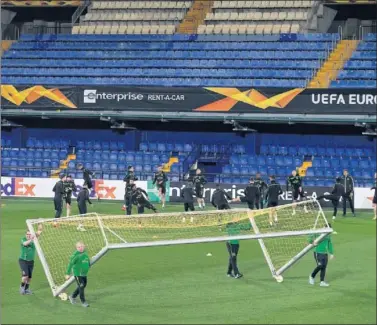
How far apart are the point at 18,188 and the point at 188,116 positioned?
329 inches

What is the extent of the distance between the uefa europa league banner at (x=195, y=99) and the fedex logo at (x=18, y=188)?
12.6 feet

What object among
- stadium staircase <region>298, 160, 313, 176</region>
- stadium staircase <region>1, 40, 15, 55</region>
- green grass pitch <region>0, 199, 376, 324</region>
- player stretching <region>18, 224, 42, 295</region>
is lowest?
green grass pitch <region>0, 199, 376, 324</region>

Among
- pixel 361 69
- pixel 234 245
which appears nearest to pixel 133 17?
pixel 361 69

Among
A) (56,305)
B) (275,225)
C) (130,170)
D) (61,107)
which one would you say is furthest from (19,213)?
(56,305)

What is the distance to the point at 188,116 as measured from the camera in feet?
139

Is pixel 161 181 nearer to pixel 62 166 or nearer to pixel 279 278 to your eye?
pixel 62 166

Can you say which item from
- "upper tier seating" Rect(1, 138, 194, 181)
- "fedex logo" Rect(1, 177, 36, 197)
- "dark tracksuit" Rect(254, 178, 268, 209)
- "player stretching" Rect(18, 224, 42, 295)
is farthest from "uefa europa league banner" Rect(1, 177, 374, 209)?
"player stretching" Rect(18, 224, 42, 295)

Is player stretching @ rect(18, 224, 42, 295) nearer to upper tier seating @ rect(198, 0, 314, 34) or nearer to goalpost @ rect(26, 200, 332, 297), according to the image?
goalpost @ rect(26, 200, 332, 297)

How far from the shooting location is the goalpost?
1820 centimetres

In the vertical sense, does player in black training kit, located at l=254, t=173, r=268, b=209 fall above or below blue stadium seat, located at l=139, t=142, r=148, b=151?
below

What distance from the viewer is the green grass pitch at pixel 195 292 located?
647 inches

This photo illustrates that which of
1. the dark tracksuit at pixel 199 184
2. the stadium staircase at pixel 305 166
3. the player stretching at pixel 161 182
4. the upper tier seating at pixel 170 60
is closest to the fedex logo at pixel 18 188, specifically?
the upper tier seating at pixel 170 60

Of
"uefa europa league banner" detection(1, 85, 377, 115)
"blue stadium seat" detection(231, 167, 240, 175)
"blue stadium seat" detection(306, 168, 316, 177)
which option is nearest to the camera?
"uefa europa league banner" detection(1, 85, 377, 115)

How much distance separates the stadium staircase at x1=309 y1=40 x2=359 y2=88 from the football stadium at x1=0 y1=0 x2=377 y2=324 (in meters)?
0.07
